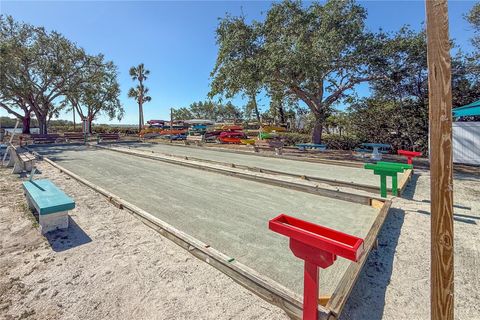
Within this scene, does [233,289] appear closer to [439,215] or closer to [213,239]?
[213,239]

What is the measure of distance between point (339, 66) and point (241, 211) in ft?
29.8

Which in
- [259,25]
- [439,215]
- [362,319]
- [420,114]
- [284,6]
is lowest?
[362,319]

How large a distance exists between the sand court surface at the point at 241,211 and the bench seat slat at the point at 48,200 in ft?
4.43

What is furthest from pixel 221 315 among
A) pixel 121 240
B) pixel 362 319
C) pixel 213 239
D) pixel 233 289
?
pixel 121 240

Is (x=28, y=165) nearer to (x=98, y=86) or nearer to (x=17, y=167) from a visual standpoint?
(x=17, y=167)

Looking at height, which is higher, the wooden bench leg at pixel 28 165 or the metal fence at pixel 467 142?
the metal fence at pixel 467 142

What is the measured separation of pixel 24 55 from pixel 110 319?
26.6 metres

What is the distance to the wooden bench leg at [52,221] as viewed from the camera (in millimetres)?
3559

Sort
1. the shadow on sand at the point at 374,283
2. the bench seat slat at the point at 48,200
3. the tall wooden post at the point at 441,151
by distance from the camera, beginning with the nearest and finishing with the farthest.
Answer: the tall wooden post at the point at 441,151
the shadow on sand at the point at 374,283
the bench seat slat at the point at 48,200

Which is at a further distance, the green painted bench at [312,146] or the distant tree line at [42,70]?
the distant tree line at [42,70]

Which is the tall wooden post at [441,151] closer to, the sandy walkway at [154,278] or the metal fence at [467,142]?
the sandy walkway at [154,278]

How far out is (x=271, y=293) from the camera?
217 centimetres

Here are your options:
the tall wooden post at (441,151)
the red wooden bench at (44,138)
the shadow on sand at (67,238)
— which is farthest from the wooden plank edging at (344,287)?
the red wooden bench at (44,138)

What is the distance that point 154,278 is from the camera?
8.34ft
